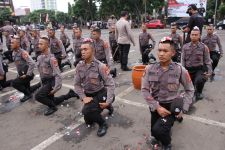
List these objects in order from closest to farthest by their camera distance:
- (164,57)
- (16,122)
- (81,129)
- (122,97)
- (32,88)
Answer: (164,57) < (81,129) < (16,122) < (122,97) < (32,88)

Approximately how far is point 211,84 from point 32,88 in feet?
16.0

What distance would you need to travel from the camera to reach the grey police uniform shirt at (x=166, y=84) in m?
3.68

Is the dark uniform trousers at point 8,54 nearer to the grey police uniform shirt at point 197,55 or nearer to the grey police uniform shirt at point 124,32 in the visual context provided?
the grey police uniform shirt at point 124,32

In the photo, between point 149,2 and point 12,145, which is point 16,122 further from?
point 149,2

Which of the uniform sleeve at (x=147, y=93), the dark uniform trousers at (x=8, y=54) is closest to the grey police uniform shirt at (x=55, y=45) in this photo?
the dark uniform trousers at (x=8, y=54)

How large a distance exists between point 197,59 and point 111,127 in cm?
253

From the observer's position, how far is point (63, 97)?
6.18 m

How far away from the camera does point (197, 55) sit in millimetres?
5934

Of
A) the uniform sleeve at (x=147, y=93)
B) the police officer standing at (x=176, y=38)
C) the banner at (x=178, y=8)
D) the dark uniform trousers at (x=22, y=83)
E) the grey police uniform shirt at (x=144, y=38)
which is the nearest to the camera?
the uniform sleeve at (x=147, y=93)

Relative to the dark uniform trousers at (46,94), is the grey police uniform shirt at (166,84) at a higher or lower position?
higher

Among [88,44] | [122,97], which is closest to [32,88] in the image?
[122,97]

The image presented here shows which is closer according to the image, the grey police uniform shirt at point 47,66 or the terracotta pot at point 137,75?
the grey police uniform shirt at point 47,66

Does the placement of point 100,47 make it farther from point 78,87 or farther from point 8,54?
point 8,54

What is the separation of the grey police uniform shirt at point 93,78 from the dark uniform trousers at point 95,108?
0.09m
